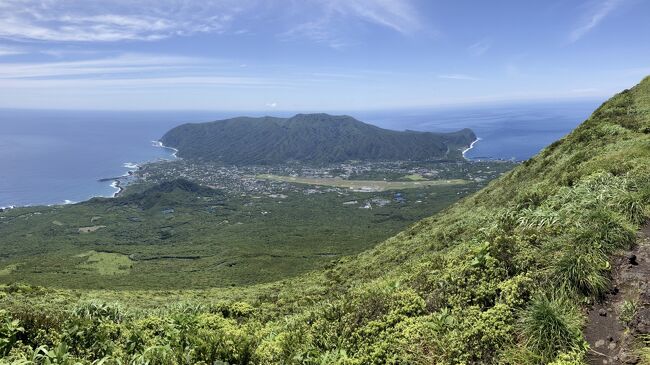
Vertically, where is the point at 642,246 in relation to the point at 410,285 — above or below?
above

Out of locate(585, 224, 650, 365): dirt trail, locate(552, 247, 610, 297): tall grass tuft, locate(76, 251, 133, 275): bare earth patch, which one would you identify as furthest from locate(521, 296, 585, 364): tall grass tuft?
locate(76, 251, 133, 275): bare earth patch

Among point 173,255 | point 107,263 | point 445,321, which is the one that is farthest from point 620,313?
point 173,255

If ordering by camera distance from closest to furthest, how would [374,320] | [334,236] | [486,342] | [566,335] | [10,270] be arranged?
1. [566,335]
2. [486,342]
3. [374,320]
4. [10,270]
5. [334,236]

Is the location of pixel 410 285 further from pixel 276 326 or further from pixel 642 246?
pixel 642 246

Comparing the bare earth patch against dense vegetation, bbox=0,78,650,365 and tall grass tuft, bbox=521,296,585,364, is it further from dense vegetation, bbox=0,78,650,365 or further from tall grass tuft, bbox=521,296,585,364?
tall grass tuft, bbox=521,296,585,364

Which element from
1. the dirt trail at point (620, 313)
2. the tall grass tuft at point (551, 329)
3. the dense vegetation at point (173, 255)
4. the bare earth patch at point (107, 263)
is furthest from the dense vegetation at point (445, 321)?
the bare earth patch at point (107, 263)

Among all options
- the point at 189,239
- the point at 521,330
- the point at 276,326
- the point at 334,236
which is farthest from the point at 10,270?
the point at 521,330

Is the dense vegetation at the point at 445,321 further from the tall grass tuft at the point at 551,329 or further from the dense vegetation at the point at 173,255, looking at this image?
the dense vegetation at the point at 173,255

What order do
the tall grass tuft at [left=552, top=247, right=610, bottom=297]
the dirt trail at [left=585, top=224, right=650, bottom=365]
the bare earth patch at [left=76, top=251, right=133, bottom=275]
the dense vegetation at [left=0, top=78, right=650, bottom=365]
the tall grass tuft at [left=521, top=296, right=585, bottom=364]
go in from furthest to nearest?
the bare earth patch at [left=76, top=251, right=133, bottom=275]
the tall grass tuft at [left=552, top=247, right=610, bottom=297]
the dense vegetation at [left=0, top=78, right=650, bottom=365]
the tall grass tuft at [left=521, top=296, right=585, bottom=364]
the dirt trail at [left=585, top=224, right=650, bottom=365]
